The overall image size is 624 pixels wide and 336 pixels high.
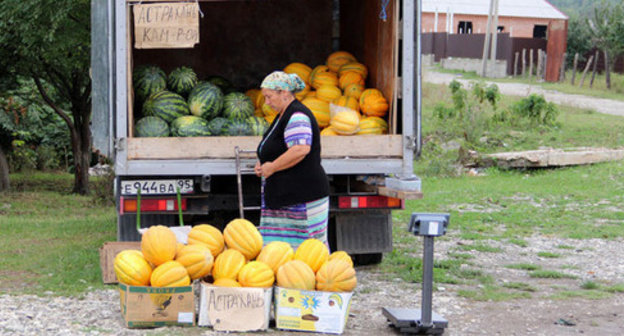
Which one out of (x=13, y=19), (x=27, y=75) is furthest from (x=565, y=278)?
(x=27, y=75)

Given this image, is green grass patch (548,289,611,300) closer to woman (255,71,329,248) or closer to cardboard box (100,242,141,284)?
woman (255,71,329,248)

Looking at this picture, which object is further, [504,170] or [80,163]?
[80,163]

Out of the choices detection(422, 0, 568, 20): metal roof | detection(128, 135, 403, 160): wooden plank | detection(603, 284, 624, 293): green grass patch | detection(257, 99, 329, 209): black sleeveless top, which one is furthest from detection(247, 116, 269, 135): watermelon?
detection(422, 0, 568, 20): metal roof

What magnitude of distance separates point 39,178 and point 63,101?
2.53 m

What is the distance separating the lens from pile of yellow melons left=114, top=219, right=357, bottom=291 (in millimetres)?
5324

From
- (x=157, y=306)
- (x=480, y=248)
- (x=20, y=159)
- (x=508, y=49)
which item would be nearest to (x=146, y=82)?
(x=157, y=306)

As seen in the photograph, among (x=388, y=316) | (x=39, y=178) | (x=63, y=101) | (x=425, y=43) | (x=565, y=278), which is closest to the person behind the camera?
(x=388, y=316)

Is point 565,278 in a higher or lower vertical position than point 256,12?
lower

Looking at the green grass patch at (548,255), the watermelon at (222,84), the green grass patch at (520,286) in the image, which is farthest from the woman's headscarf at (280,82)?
the green grass patch at (548,255)

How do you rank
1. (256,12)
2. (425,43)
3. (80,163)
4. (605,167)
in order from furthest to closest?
(425,43)
(80,163)
(605,167)
(256,12)

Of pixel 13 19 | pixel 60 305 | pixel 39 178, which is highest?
pixel 13 19

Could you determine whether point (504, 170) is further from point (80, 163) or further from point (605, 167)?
point (80, 163)

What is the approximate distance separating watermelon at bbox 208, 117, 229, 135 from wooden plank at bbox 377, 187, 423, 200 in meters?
1.52

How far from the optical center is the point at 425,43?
4434cm
